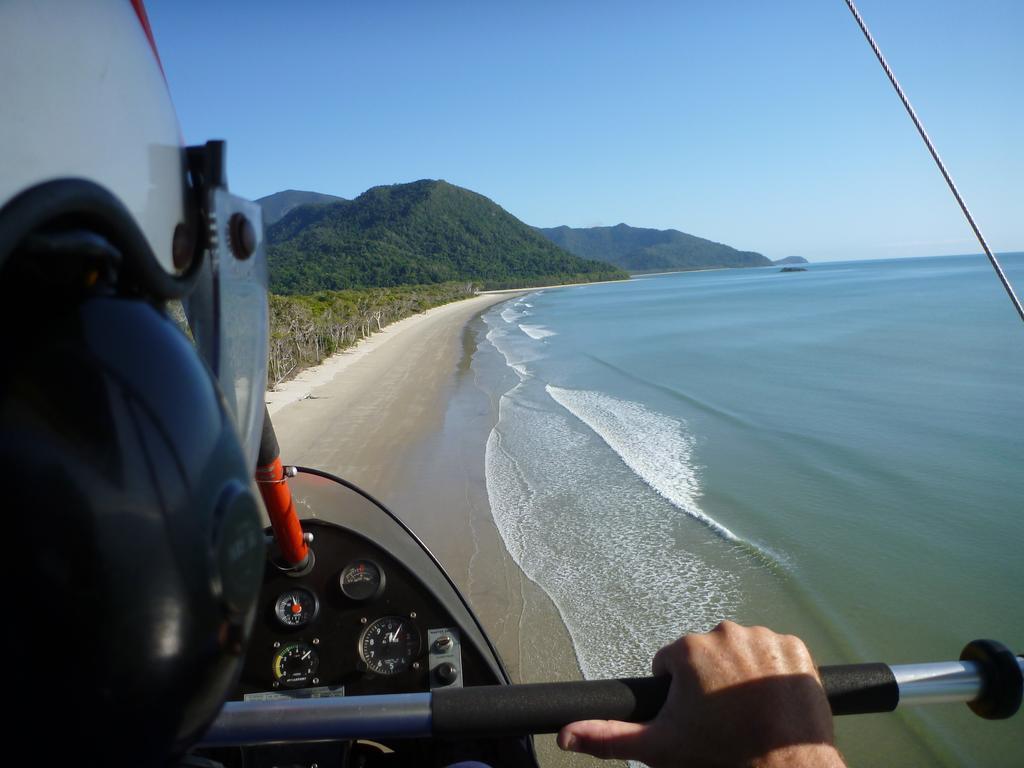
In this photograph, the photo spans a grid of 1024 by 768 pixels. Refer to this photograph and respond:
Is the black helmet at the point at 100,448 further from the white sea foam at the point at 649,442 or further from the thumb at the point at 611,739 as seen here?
the white sea foam at the point at 649,442

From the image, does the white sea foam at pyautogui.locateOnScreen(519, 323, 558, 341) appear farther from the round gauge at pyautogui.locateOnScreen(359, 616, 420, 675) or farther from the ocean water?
the round gauge at pyautogui.locateOnScreen(359, 616, 420, 675)

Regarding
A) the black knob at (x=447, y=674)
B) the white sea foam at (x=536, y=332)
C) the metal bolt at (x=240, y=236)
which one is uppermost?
the metal bolt at (x=240, y=236)

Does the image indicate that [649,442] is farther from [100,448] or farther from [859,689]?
[100,448]

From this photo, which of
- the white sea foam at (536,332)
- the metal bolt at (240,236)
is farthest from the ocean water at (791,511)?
the white sea foam at (536,332)

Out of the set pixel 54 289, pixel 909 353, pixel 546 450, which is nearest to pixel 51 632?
pixel 54 289

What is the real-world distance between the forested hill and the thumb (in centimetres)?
8608

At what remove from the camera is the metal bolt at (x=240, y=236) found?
78 centimetres

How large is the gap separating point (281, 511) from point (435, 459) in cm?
1085

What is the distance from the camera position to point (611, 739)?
3.07 feet

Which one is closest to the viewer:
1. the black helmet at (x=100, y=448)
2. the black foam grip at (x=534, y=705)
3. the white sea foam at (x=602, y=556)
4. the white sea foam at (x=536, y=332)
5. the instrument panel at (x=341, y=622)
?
the black helmet at (x=100, y=448)

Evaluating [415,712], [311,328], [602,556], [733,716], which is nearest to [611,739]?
[733,716]

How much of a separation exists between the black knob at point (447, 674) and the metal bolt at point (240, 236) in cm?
196

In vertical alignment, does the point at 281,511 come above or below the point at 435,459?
above

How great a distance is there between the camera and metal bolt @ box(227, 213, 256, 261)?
78 cm
